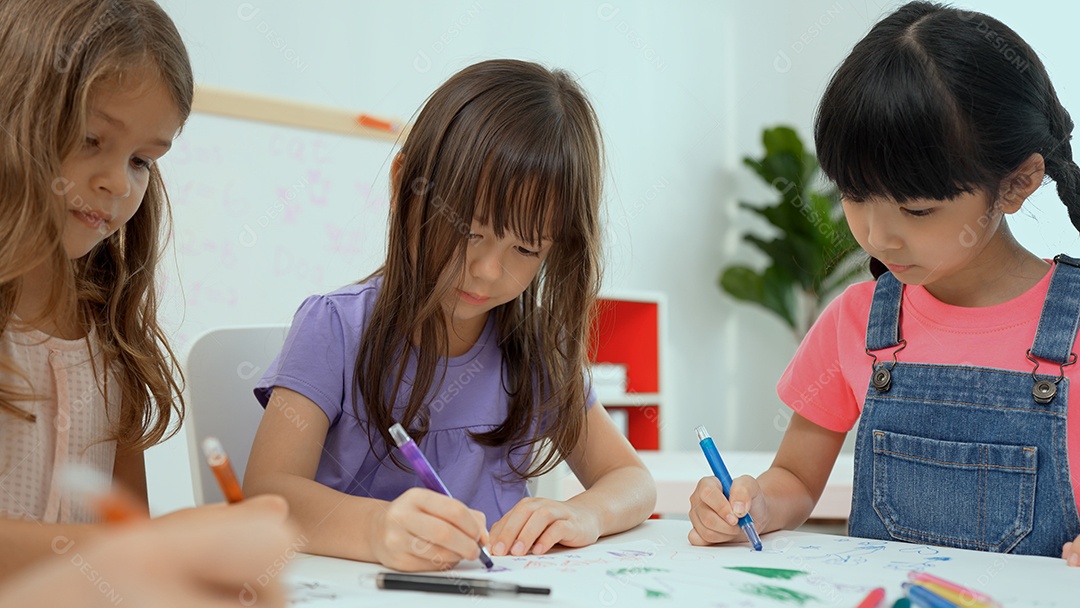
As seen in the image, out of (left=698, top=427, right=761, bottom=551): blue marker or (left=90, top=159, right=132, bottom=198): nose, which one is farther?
(left=698, top=427, right=761, bottom=551): blue marker

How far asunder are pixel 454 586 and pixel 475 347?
483 millimetres

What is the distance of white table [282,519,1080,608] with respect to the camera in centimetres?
69

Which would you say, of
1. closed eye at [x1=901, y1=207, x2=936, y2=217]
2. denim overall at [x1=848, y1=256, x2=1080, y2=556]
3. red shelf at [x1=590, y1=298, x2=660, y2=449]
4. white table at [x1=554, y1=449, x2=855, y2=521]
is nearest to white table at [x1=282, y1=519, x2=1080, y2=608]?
denim overall at [x1=848, y1=256, x2=1080, y2=556]

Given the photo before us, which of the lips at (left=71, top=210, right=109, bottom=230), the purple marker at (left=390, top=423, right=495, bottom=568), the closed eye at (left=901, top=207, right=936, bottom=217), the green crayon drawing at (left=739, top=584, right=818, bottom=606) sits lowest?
the green crayon drawing at (left=739, top=584, right=818, bottom=606)

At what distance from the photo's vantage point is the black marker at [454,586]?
690mm

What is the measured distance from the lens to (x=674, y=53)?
11.7ft

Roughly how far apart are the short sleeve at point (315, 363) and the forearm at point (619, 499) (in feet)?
0.90

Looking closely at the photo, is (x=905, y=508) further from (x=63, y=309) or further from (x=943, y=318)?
(x=63, y=309)

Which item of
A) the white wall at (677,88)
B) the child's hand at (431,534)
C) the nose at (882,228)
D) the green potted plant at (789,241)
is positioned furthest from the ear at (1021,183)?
the green potted plant at (789,241)

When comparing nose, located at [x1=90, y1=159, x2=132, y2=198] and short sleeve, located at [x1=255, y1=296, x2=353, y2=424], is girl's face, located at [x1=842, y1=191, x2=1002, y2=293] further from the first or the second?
nose, located at [x1=90, y1=159, x2=132, y2=198]

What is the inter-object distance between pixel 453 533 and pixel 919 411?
540 mm

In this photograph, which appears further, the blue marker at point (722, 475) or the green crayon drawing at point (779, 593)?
the blue marker at point (722, 475)

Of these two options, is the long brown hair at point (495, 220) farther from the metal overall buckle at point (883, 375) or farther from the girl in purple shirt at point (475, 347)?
the metal overall buckle at point (883, 375)

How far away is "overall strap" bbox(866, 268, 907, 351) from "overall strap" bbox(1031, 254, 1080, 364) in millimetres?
145
